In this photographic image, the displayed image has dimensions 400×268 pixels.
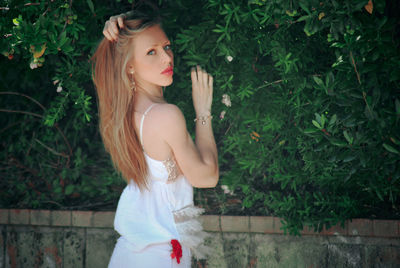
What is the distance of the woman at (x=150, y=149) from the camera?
224 cm

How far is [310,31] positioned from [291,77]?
2.14 feet

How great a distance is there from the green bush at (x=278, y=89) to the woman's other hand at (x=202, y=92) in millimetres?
316

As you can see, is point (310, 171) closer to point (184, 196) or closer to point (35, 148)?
point (184, 196)

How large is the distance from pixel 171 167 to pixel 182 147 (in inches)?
6.2

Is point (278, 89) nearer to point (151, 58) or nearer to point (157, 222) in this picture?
point (151, 58)

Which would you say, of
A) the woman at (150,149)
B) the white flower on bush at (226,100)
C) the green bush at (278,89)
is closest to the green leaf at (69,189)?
the green bush at (278,89)

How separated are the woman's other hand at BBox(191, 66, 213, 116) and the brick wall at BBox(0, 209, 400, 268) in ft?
4.78

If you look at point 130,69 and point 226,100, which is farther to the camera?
point 226,100

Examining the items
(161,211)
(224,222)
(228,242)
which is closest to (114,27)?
(161,211)

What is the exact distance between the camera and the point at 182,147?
2221mm

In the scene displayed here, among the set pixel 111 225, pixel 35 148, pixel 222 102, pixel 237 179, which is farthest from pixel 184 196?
pixel 35 148

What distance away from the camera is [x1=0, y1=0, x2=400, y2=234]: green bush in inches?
77.3

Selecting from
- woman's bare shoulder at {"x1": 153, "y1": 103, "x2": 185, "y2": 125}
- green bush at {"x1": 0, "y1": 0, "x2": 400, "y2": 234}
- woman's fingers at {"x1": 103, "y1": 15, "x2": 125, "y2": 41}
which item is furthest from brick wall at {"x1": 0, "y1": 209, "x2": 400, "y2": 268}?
woman's fingers at {"x1": 103, "y1": 15, "x2": 125, "y2": 41}

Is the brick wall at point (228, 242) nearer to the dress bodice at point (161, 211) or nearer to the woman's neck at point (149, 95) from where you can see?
the dress bodice at point (161, 211)
